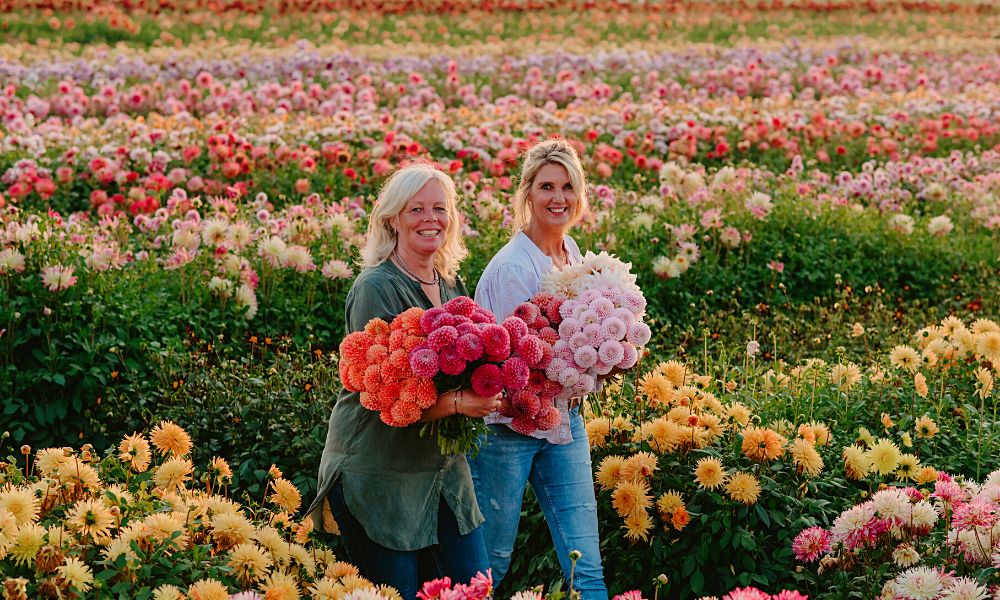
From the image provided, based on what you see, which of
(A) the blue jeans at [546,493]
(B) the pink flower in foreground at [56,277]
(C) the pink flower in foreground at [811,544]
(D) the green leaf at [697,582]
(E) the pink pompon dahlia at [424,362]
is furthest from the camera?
(B) the pink flower in foreground at [56,277]

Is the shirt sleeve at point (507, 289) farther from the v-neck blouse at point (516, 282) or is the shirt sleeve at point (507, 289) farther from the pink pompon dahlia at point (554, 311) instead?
the pink pompon dahlia at point (554, 311)

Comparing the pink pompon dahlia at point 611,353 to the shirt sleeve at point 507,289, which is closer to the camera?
the pink pompon dahlia at point 611,353

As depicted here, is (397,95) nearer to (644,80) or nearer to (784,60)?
(644,80)

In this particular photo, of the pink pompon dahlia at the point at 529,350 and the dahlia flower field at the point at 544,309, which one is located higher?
the pink pompon dahlia at the point at 529,350

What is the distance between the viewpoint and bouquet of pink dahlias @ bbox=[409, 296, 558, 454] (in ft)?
9.57

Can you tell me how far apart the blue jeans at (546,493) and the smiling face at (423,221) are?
70 centimetres

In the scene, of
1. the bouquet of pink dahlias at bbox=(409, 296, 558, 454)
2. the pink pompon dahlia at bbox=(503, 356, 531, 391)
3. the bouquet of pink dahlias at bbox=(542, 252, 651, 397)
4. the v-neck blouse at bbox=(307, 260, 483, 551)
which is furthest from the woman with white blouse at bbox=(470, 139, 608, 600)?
the pink pompon dahlia at bbox=(503, 356, 531, 391)

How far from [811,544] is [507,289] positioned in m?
1.29

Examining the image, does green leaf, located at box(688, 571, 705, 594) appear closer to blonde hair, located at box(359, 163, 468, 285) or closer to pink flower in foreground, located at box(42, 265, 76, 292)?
blonde hair, located at box(359, 163, 468, 285)

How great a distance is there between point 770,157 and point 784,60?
21.5ft

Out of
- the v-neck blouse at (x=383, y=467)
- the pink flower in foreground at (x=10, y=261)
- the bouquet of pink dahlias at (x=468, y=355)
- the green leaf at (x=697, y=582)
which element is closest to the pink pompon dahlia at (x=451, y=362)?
the bouquet of pink dahlias at (x=468, y=355)

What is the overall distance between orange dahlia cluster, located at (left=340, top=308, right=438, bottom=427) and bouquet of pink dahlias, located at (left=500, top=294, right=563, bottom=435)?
0.83 ft

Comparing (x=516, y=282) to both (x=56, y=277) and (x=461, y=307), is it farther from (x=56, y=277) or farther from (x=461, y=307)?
(x=56, y=277)

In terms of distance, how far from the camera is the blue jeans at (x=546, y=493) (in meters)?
3.66
